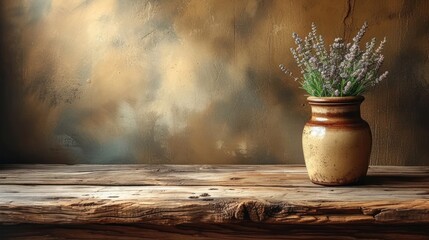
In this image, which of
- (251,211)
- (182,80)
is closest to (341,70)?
(251,211)

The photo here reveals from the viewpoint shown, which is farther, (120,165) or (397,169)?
(120,165)

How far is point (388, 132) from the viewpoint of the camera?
78.4 inches

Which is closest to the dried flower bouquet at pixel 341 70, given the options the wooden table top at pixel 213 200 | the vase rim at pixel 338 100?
the vase rim at pixel 338 100

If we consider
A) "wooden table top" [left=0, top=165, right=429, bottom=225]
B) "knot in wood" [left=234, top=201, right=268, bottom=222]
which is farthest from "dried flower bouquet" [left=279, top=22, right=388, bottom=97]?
"knot in wood" [left=234, top=201, right=268, bottom=222]

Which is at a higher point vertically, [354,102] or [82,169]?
[354,102]

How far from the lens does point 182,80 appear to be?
2.06m

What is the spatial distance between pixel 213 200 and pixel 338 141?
17.0 inches

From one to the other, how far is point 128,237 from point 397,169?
1004 millimetres

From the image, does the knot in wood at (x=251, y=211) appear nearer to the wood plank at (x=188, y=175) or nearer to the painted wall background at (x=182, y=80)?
the wood plank at (x=188, y=175)

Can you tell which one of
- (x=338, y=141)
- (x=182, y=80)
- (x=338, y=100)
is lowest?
(x=338, y=141)

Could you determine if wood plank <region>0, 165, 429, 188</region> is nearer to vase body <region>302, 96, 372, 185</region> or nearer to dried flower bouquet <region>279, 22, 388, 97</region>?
vase body <region>302, 96, 372, 185</region>

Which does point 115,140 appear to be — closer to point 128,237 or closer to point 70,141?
point 70,141

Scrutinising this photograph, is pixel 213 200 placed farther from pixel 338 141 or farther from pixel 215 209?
pixel 338 141

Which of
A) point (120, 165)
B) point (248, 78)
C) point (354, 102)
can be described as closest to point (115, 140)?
point (120, 165)
